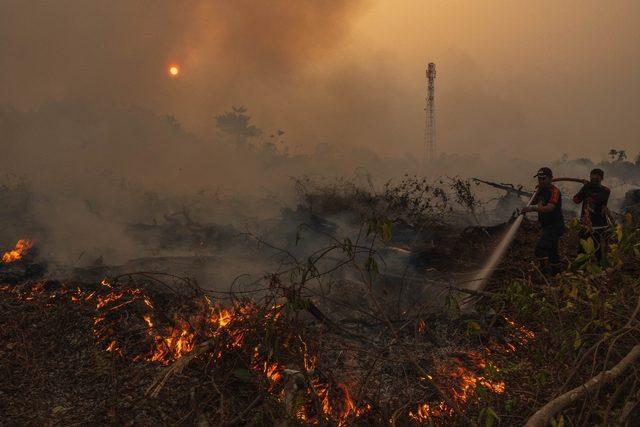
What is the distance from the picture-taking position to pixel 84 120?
15.6 meters

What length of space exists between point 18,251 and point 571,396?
8.34 m

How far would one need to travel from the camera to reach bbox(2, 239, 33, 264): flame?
23.7 ft

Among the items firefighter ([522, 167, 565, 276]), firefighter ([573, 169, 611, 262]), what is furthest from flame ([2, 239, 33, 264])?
firefighter ([573, 169, 611, 262])

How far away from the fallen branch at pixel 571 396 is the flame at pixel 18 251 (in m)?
7.87

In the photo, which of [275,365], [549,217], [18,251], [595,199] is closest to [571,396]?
[275,365]

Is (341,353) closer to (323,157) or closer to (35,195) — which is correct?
(35,195)

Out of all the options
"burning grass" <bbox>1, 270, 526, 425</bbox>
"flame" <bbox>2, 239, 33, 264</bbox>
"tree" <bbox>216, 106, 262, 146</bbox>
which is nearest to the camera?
"burning grass" <bbox>1, 270, 526, 425</bbox>

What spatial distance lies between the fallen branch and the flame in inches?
310

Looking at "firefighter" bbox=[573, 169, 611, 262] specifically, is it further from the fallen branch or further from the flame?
the flame

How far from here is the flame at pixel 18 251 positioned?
7215 millimetres

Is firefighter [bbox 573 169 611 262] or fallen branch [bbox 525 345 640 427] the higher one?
firefighter [bbox 573 169 611 262]

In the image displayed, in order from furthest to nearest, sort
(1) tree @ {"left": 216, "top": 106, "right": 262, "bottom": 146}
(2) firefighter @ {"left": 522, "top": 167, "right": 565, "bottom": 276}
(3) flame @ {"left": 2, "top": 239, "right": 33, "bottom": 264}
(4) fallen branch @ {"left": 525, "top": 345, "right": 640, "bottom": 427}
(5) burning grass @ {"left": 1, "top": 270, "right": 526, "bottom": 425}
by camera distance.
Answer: (1) tree @ {"left": 216, "top": 106, "right": 262, "bottom": 146}
(3) flame @ {"left": 2, "top": 239, "right": 33, "bottom": 264}
(2) firefighter @ {"left": 522, "top": 167, "right": 565, "bottom": 276}
(5) burning grass @ {"left": 1, "top": 270, "right": 526, "bottom": 425}
(4) fallen branch @ {"left": 525, "top": 345, "right": 640, "bottom": 427}

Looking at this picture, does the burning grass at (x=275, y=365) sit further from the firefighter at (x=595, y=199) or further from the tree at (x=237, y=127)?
the tree at (x=237, y=127)

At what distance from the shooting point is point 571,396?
239 centimetres
